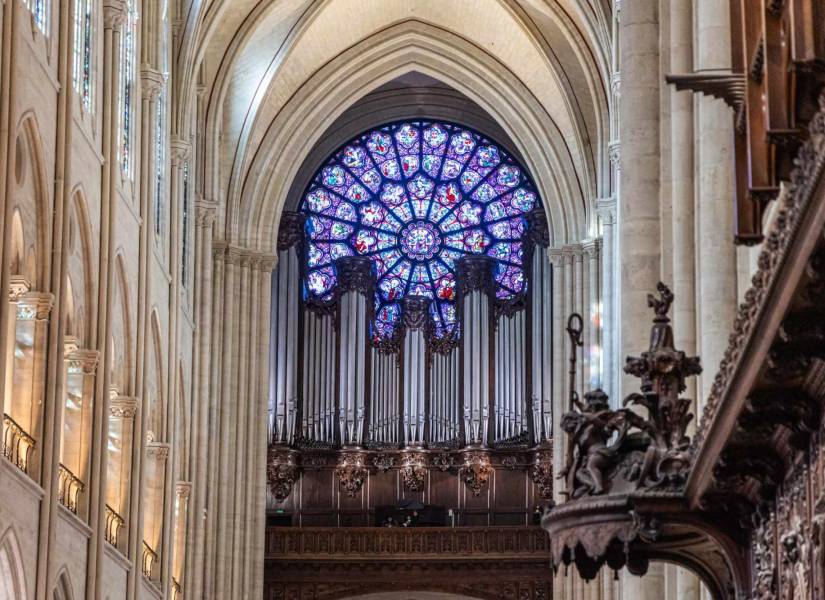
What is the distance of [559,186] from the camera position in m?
35.4

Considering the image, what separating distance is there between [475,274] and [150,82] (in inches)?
494

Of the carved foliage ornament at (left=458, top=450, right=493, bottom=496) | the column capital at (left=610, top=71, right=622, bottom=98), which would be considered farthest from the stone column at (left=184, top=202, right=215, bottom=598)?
the column capital at (left=610, top=71, right=622, bottom=98)

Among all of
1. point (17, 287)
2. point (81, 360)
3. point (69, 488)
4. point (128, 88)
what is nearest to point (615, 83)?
point (128, 88)

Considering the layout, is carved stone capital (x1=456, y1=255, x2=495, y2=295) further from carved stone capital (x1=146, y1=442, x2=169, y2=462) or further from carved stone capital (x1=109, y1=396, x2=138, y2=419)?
carved stone capital (x1=109, y1=396, x2=138, y2=419)

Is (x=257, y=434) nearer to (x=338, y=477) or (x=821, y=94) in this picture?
(x=338, y=477)

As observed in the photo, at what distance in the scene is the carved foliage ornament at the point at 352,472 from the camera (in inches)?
1437

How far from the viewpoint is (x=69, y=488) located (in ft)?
71.5

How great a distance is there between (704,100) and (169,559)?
15.5m

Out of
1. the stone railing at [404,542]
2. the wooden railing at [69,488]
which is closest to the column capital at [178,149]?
the wooden railing at [69,488]

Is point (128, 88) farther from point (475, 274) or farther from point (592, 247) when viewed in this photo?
point (475, 274)

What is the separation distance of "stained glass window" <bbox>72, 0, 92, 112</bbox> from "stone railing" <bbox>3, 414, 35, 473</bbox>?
469 centimetres

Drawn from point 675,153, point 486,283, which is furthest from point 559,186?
point 675,153

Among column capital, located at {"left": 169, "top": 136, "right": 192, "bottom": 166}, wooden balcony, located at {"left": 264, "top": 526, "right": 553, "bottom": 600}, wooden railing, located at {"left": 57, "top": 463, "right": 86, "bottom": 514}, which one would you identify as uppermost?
column capital, located at {"left": 169, "top": 136, "right": 192, "bottom": 166}

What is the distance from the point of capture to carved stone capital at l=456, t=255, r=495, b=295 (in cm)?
3788
